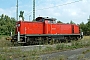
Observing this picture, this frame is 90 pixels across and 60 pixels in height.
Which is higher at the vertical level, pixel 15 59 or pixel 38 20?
pixel 38 20

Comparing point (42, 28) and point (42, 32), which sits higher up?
point (42, 28)

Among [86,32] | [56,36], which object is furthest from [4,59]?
[86,32]

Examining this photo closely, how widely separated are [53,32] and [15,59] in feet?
48.1

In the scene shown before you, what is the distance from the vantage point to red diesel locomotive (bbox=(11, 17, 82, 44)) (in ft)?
69.4

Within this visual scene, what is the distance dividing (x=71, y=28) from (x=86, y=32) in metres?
54.2

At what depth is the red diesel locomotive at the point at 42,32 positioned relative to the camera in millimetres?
21156

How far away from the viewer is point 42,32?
23.1 meters

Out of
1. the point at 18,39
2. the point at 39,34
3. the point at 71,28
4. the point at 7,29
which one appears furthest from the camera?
the point at 7,29

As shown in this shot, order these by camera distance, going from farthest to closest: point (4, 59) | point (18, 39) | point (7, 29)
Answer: point (7, 29), point (18, 39), point (4, 59)

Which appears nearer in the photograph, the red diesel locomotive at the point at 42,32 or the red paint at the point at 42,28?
the red diesel locomotive at the point at 42,32

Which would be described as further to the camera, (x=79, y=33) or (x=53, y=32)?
(x=79, y=33)

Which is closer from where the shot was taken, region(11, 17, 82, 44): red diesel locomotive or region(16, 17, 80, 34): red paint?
region(11, 17, 82, 44): red diesel locomotive

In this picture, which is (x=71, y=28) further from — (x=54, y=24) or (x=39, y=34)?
(x=39, y=34)

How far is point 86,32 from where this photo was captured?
7838cm
